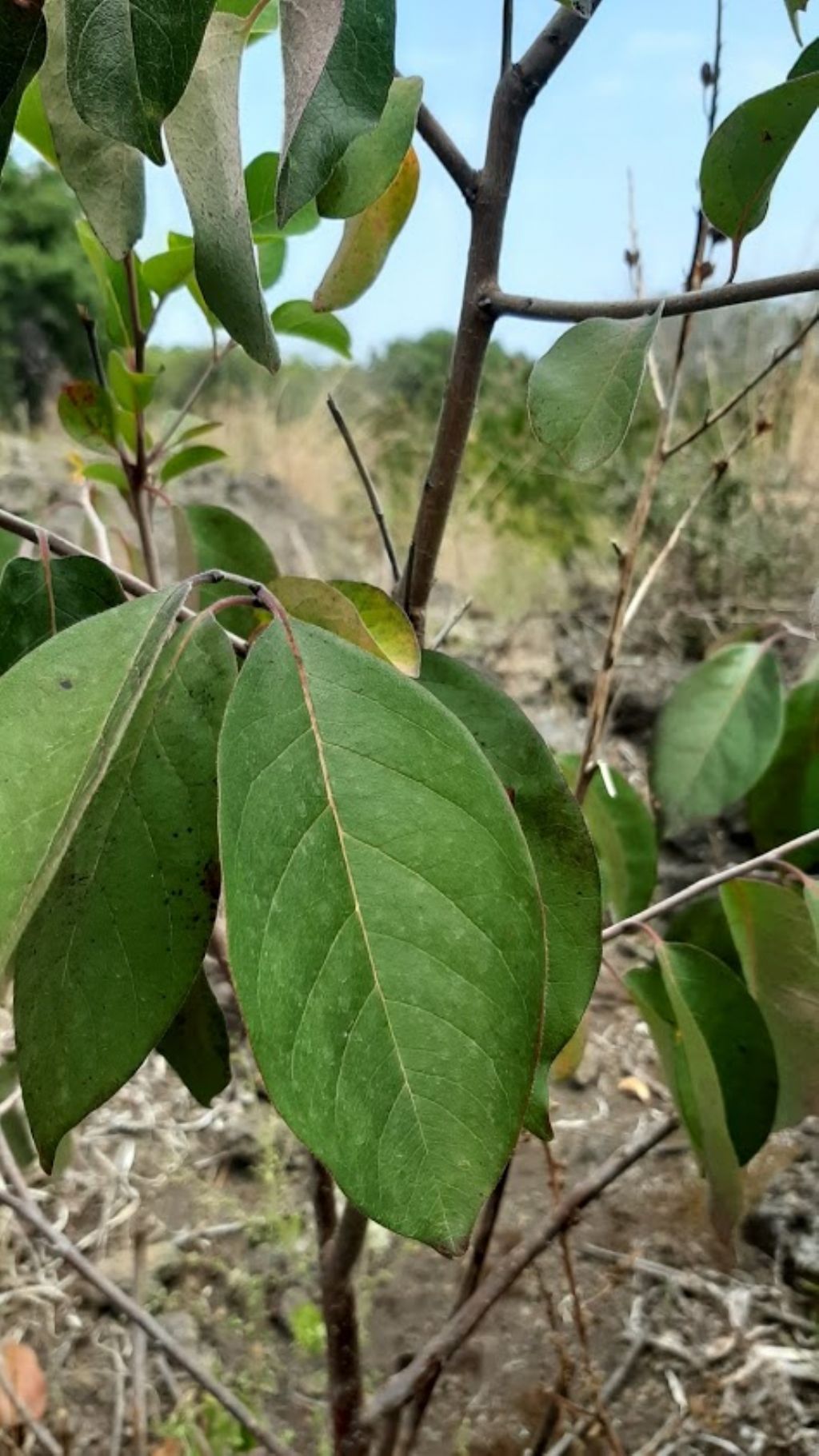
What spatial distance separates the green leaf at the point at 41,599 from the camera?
42 centimetres

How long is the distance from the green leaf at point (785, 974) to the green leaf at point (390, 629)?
0.24 metres

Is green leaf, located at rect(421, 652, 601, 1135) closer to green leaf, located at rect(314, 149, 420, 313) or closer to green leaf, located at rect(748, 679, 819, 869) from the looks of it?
green leaf, located at rect(314, 149, 420, 313)

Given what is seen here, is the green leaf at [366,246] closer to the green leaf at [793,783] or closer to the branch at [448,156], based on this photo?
the branch at [448,156]

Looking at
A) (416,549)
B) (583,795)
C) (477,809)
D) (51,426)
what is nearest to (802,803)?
(583,795)

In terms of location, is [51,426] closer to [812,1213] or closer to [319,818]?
[812,1213]

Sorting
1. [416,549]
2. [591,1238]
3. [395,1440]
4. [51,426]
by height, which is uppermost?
[51,426]

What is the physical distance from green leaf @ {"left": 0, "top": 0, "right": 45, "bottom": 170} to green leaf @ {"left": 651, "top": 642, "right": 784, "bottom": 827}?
59cm

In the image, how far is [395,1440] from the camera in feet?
2.42

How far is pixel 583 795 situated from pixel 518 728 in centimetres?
26

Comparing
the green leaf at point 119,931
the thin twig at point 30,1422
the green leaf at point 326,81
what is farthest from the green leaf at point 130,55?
the thin twig at point 30,1422

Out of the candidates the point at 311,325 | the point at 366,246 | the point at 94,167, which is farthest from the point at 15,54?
the point at 311,325

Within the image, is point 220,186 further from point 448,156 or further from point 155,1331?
point 155,1331

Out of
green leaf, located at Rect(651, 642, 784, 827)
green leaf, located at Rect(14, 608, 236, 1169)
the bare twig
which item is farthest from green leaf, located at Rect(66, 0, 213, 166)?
green leaf, located at Rect(651, 642, 784, 827)

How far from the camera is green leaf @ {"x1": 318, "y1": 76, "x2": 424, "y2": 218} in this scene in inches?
13.8
